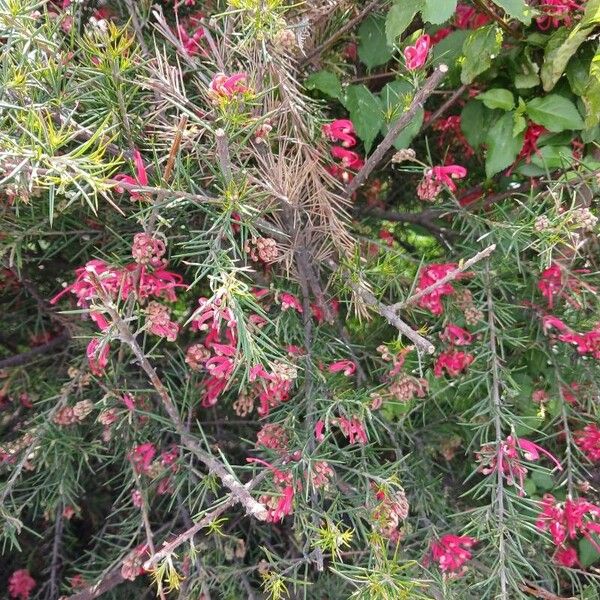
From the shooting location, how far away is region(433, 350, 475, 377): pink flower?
35.4 inches

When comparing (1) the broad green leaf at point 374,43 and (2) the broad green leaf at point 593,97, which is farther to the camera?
(1) the broad green leaf at point 374,43

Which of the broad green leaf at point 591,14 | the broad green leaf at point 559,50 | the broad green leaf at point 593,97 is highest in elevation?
the broad green leaf at point 591,14

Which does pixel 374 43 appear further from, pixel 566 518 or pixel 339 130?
pixel 566 518

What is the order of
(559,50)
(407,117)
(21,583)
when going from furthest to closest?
(21,583), (559,50), (407,117)

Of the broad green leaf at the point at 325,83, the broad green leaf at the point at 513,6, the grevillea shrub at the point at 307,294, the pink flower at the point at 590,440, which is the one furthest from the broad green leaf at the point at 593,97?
the pink flower at the point at 590,440

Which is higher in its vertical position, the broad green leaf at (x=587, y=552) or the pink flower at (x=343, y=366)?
the pink flower at (x=343, y=366)

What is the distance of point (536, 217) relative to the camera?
81cm

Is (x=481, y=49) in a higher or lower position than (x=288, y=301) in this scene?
higher

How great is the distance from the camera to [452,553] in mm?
805

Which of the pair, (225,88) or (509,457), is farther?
(509,457)

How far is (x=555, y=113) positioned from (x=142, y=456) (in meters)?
0.71

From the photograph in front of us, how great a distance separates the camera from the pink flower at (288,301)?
2.62ft

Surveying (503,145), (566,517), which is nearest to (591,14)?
(503,145)

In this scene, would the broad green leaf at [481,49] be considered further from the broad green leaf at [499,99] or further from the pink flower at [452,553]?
the pink flower at [452,553]
